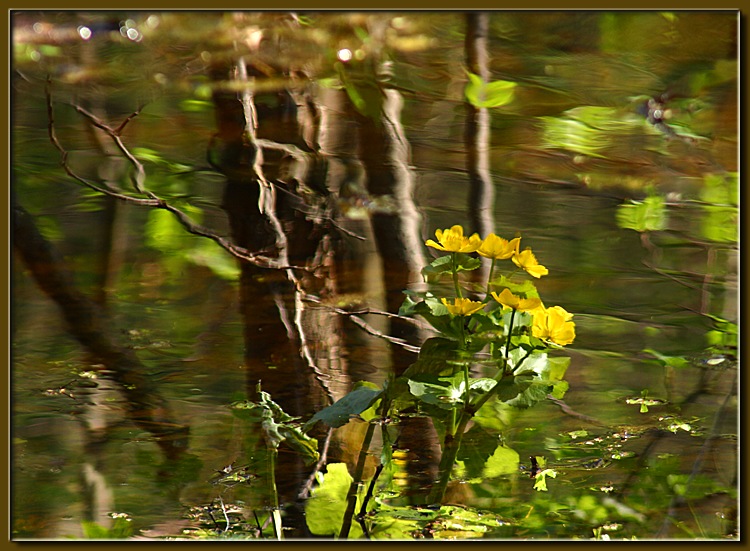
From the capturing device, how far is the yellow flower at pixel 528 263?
911mm

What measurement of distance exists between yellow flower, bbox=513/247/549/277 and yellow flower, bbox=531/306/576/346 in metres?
0.05

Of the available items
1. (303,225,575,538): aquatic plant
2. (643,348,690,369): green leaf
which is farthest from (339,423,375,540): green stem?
(643,348,690,369): green leaf

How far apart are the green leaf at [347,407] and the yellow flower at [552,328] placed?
0.20 metres

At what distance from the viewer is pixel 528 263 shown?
2.99 ft

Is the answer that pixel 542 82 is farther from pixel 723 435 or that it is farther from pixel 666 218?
pixel 723 435

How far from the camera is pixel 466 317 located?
0.89 m

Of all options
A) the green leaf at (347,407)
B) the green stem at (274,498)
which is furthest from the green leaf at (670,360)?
the green stem at (274,498)

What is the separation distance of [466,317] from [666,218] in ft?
0.97

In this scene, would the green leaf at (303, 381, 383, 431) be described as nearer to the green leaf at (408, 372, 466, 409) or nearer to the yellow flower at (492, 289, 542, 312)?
the green leaf at (408, 372, 466, 409)

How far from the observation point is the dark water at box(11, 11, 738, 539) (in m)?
0.94

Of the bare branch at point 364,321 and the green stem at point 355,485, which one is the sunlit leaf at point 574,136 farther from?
the green stem at point 355,485

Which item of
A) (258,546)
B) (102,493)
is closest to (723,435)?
(258,546)

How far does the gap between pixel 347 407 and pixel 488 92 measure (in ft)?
1.41

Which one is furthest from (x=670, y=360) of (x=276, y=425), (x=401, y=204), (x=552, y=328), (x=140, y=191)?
(x=140, y=191)
